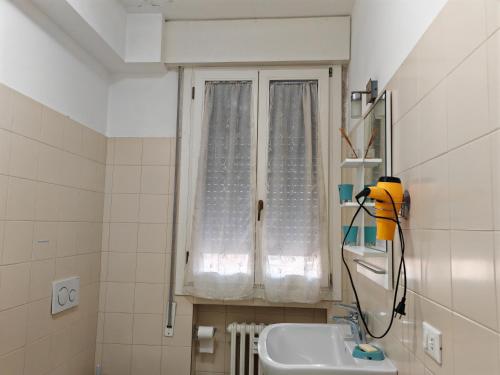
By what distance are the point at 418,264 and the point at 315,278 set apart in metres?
1.31

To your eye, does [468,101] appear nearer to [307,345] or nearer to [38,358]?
[307,345]

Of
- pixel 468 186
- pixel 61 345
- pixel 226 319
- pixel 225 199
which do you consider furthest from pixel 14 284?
pixel 468 186

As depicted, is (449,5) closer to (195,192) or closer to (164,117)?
(195,192)

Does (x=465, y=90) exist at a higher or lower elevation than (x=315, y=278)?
higher

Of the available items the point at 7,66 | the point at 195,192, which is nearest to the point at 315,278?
the point at 195,192

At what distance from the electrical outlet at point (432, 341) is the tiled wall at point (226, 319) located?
1.62m

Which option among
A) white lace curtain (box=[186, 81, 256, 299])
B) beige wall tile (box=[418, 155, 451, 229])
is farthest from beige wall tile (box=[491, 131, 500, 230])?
white lace curtain (box=[186, 81, 256, 299])

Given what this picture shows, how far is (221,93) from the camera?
2.77 m

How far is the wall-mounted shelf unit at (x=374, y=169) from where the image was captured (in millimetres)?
1535

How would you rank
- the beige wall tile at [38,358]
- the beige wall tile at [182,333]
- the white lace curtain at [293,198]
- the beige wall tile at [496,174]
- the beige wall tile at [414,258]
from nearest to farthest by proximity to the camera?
the beige wall tile at [496,174]
the beige wall tile at [414,258]
the beige wall tile at [38,358]
the white lace curtain at [293,198]
the beige wall tile at [182,333]

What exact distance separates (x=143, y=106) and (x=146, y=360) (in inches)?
71.3

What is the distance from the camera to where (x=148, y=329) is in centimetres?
266

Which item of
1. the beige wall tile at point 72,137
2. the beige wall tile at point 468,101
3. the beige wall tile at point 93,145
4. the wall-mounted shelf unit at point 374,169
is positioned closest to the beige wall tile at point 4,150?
the beige wall tile at point 72,137

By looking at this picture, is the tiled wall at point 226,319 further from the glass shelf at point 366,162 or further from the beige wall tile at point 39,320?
the glass shelf at point 366,162
